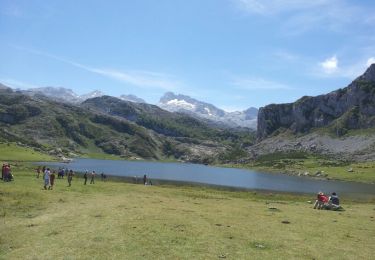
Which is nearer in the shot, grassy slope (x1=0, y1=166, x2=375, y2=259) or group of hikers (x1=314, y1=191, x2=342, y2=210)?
grassy slope (x1=0, y1=166, x2=375, y2=259)

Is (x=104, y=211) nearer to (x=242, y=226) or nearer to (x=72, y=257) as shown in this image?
(x=242, y=226)

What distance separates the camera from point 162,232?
3453cm

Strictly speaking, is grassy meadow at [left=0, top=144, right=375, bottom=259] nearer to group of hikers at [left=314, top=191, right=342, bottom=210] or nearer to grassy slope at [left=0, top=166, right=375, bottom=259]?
grassy slope at [left=0, top=166, right=375, bottom=259]

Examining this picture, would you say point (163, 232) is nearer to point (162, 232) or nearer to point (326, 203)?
point (162, 232)

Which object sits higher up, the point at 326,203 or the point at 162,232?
the point at 326,203

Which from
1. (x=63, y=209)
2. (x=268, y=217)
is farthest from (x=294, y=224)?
(x=63, y=209)

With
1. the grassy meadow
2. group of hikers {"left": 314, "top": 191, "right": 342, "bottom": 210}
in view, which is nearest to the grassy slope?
the grassy meadow

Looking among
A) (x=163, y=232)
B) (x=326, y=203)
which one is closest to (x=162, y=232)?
(x=163, y=232)

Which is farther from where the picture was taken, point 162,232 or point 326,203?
point 326,203

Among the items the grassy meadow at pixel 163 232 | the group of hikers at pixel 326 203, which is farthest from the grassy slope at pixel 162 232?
the group of hikers at pixel 326 203

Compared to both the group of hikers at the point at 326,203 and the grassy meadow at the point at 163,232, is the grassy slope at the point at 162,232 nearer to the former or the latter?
the grassy meadow at the point at 163,232

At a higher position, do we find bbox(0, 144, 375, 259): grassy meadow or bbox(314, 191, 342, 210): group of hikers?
bbox(314, 191, 342, 210): group of hikers

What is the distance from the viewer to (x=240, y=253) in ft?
96.4

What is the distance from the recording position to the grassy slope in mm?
29141
